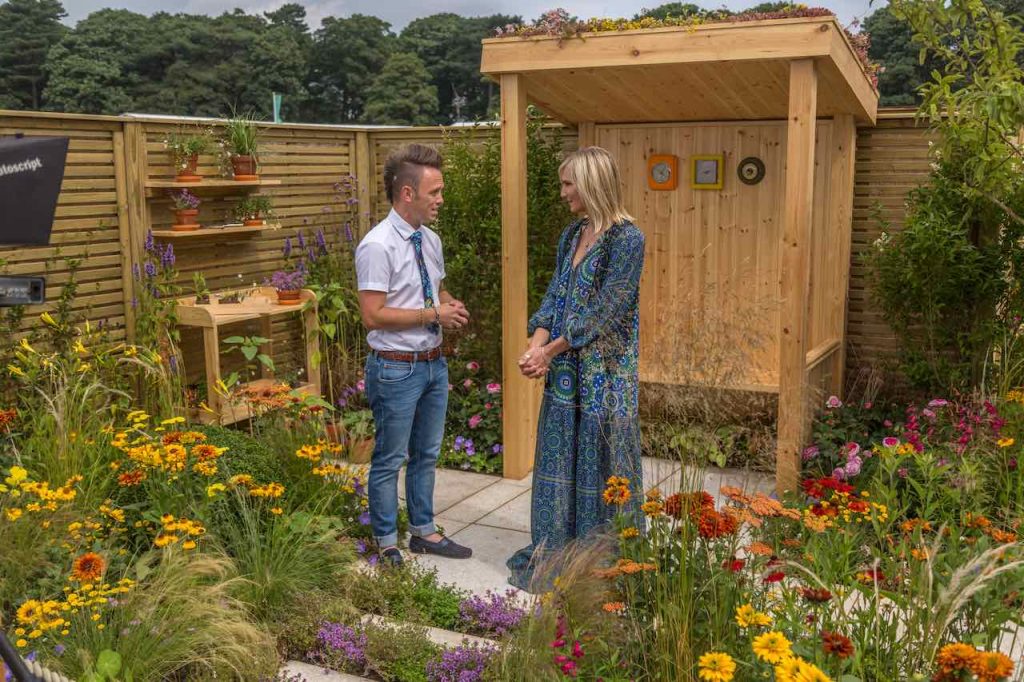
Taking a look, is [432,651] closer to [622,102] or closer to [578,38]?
[578,38]

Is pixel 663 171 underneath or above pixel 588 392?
above

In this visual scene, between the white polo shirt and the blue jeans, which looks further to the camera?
the blue jeans

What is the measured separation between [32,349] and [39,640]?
88.7 inches

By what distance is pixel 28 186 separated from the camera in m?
2.41

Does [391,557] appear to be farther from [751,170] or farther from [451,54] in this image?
[451,54]

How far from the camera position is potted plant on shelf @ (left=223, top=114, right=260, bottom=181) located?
6.05m

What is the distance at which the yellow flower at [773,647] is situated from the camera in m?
2.00

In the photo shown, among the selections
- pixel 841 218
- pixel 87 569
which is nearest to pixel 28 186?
pixel 87 569

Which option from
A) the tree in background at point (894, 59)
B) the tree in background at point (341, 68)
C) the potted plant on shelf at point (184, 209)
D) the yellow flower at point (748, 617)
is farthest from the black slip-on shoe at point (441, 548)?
the tree in background at point (341, 68)

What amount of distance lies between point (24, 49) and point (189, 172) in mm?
39972

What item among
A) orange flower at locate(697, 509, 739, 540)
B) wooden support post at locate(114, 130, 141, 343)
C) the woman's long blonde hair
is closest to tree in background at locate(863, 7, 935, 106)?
wooden support post at locate(114, 130, 141, 343)

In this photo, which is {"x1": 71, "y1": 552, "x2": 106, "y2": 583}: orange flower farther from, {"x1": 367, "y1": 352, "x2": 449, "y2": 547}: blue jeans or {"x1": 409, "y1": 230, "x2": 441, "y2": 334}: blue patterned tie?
{"x1": 409, "y1": 230, "x2": 441, "y2": 334}: blue patterned tie

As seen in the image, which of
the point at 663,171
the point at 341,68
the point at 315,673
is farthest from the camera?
the point at 341,68

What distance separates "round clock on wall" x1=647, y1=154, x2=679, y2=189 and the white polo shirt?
2660 millimetres
